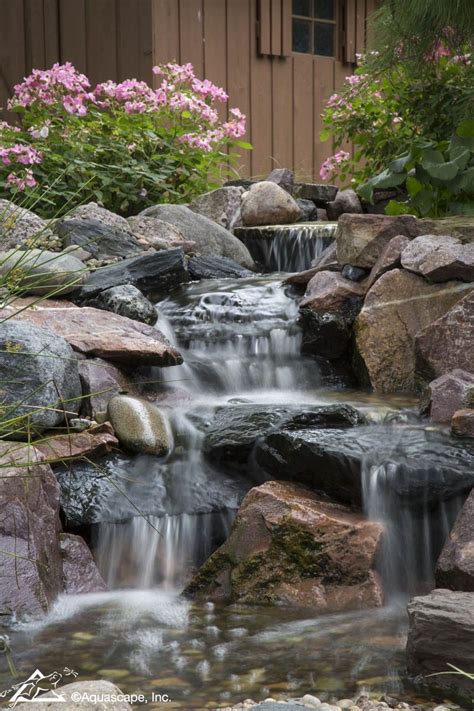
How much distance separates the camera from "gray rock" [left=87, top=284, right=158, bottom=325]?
633 cm

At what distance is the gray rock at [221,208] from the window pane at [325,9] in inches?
153

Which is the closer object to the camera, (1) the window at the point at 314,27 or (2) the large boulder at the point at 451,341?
(2) the large boulder at the point at 451,341

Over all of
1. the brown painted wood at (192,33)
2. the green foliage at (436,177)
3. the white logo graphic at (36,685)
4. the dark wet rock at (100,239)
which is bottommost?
the white logo graphic at (36,685)

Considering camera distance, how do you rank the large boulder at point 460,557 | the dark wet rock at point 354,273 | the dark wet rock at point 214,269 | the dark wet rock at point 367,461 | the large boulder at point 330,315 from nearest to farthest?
the large boulder at point 460,557
the dark wet rock at point 367,461
the large boulder at point 330,315
the dark wet rock at point 354,273
the dark wet rock at point 214,269

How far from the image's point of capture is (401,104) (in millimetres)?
8281

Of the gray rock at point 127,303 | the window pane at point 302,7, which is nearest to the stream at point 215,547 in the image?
the gray rock at point 127,303

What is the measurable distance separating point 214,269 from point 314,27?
547 centimetres

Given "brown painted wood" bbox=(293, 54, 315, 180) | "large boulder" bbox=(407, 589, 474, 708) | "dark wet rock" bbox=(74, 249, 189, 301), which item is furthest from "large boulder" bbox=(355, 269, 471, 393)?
"brown painted wood" bbox=(293, 54, 315, 180)

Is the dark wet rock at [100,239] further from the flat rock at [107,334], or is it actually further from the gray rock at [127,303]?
the flat rock at [107,334]

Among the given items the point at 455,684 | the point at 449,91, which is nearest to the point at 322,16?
the point at 449,91

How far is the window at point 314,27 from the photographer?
38.5 feet

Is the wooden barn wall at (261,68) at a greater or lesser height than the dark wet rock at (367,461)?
greater

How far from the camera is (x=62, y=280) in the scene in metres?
6.32

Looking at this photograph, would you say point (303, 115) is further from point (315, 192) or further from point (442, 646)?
point (442, 646)
